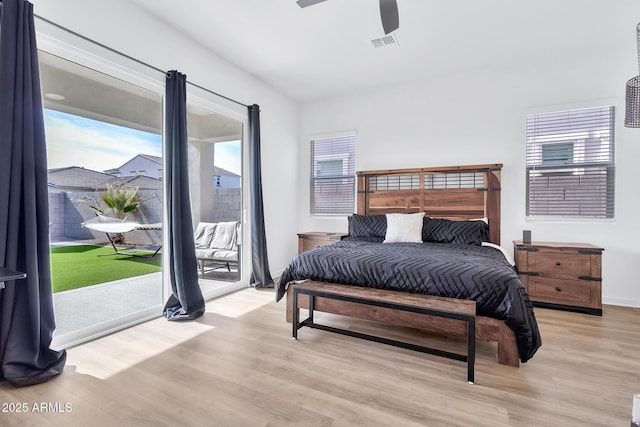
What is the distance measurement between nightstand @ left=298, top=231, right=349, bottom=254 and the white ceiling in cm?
228

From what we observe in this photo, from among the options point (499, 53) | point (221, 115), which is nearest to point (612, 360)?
point (499, 53)

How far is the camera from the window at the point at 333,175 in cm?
500

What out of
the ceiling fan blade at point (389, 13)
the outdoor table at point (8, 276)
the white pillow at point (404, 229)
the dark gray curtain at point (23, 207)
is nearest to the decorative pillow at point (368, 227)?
the white pillow at point (404, 229)

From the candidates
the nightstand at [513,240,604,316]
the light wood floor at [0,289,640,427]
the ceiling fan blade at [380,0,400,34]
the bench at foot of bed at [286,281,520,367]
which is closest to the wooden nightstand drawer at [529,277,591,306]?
the nightstand at [513,240,604,316]

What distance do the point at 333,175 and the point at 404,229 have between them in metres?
1.84

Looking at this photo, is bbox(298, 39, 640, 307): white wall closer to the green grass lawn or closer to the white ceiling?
the white ceiling

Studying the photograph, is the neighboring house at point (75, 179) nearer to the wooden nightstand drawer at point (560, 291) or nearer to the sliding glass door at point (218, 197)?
the sliding glass door at point (218, 197)

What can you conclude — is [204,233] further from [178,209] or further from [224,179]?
[178,209]

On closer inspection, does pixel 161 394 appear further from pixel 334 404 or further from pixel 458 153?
pixel 458 153

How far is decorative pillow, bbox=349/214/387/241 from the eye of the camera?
4.00 m

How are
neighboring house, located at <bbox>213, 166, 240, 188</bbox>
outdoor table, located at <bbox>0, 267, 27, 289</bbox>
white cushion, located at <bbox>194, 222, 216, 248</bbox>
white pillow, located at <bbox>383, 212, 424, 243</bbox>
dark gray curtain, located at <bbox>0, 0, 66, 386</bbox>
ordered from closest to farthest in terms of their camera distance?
1. outdoor table, located at <bbox>0, 267, 27, 289</bbox>
2. dark gray curtain, located at <bbox>0, 0, 66, 386</bbox>
3. white pillow, located at <bbox>383, 212, 424, 243</bbox>
4. white cushion, located at <bbox>194, 222, 216, 248</bbox>
5. neighboring house, located at <bbox>213, 166, 240, 188</bbox>

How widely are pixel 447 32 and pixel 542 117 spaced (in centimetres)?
171

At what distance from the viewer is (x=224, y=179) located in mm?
4215

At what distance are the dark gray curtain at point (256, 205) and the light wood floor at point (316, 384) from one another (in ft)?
4.86
